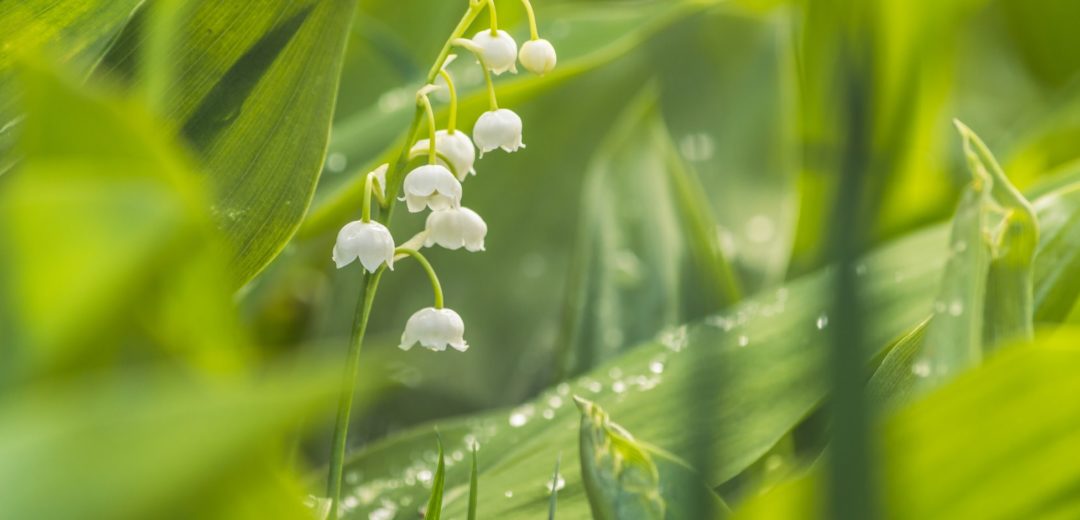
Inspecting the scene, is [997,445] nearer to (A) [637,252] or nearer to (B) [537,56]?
(B) [537,56]

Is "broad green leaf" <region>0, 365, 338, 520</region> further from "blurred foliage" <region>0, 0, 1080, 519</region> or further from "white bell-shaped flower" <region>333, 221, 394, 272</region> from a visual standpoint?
"white bell-shaped flower" <region>333, 221, 394, 272</region>

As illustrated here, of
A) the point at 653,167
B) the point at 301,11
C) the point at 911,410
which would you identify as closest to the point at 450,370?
the point at 653,167

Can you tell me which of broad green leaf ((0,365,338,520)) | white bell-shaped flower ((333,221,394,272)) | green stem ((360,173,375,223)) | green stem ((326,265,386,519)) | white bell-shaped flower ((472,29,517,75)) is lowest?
broad green leaf ((0,365,338,520))

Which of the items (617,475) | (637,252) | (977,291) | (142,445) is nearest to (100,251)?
(142,445)

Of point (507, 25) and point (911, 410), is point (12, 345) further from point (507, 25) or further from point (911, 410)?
point (507, 25)

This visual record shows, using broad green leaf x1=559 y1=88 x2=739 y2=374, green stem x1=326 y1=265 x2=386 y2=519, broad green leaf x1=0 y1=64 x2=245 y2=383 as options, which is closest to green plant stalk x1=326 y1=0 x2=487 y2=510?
green stem x1=326 y1=265 x2=386 y2=519

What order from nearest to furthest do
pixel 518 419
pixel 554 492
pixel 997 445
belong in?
pixel 997 445, pixel 554 492, pixel 518 419

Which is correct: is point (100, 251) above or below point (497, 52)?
below
